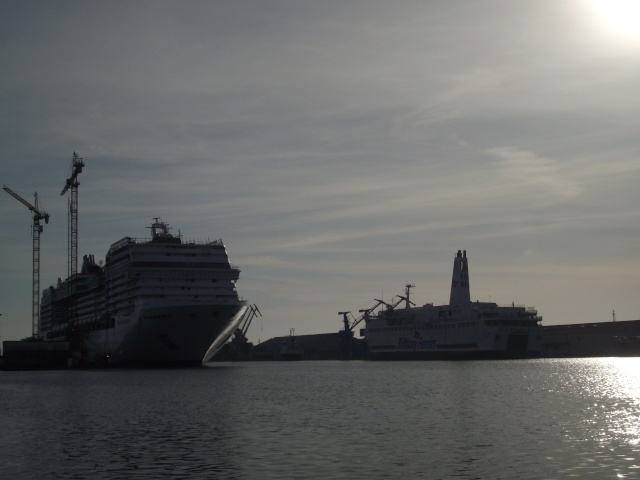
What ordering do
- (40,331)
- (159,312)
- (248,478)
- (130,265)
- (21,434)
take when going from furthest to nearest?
(40,331) → (130,265) → (159,312) → (21,434) → (248,478)

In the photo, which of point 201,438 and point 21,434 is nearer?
point 201,438

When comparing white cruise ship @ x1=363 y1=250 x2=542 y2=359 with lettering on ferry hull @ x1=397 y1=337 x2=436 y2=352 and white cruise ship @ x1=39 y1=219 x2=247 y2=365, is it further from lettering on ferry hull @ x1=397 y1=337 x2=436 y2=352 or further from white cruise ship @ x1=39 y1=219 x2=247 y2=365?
white cruise ship @ x1=39 y1=219 x2=247 y2=365

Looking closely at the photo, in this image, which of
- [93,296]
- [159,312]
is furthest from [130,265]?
[93,296]

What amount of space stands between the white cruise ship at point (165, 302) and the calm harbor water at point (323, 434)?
35.2 meters

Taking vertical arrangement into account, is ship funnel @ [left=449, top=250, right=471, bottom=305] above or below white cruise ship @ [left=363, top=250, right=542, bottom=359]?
above

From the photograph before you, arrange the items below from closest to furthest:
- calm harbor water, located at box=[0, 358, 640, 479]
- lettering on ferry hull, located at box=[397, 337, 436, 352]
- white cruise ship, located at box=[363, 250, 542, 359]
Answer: calm harbor water, located at box=[0, 358, 640, 479] < white cruise ship, located at box=[363, 250, 542, 359] < lettering on ferry hull, located at box=[397, 337, 436, 352]

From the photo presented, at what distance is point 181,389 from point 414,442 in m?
38.0

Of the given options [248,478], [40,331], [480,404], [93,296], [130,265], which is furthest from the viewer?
[40,331]

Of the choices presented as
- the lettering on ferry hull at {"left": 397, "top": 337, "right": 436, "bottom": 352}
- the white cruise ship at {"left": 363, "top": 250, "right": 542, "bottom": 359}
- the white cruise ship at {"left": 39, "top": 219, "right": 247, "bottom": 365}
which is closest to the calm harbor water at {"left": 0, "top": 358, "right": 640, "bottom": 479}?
the white cruise ship at {"left": 39, "top": 219, "right": 247, "bottom": 365}

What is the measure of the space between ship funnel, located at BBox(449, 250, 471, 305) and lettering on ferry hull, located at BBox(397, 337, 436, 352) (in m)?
9.94

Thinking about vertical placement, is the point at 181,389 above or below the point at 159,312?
below

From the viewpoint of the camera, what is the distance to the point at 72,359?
13725 cm

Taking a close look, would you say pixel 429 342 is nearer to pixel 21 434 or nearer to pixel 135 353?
pixel 135 353

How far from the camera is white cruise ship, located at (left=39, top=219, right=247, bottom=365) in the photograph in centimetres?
10406
